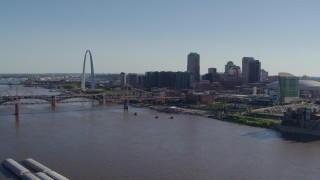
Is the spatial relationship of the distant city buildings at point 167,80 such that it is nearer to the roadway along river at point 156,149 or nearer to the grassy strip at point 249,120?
the grassy strip at point 249,120

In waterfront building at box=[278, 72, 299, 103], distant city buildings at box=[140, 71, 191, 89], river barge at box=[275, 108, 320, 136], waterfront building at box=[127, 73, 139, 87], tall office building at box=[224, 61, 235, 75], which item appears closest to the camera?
river barge at box=[275, 108, 320, 136]

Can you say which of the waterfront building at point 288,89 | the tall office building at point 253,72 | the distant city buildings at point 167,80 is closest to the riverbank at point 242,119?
the waterfront building at point 288,89

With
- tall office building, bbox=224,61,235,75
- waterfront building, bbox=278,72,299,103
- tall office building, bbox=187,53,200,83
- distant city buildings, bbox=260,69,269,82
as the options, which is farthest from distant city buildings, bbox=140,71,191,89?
distant city buildings, bbox=260,69,269,82

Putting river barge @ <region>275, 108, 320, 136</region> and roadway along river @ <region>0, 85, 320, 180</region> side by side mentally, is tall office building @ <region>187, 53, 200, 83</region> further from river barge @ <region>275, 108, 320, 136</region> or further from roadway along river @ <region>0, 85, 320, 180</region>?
river barge @ <region>275, 108, 320, 136</region>

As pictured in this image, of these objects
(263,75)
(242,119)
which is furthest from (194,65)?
(242,119)

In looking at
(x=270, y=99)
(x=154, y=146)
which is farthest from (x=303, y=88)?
(x=154, y=146)

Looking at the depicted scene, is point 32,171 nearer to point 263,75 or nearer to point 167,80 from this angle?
point 167,80
